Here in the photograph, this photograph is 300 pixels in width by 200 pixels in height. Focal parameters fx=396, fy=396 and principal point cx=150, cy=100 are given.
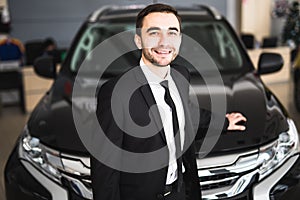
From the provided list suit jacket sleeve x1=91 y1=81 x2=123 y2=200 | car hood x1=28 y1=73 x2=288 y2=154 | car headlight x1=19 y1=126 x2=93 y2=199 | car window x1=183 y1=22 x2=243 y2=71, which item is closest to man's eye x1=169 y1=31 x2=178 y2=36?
suit jacket sleeve x1=91 y1=81 x2=123 y2=200

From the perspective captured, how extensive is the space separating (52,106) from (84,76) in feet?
1.30

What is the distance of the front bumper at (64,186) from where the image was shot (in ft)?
5.29

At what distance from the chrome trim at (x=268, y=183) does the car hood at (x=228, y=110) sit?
0.14 metres

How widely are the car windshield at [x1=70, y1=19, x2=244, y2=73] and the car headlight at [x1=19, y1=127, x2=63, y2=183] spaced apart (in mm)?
961

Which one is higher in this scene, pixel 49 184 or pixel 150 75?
pixel 150 75

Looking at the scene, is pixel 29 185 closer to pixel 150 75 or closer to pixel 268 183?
pixel 150 75

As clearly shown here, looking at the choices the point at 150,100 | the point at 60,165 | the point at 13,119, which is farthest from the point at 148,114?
the point at 13,119

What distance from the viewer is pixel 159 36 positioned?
3.84ft

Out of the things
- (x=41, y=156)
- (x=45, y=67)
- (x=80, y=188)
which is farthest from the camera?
(x=45, y=67)

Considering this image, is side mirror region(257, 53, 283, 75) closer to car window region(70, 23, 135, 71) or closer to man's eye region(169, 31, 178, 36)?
car window region(70, 23, 135, 71)

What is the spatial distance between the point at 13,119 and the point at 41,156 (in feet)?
11.0

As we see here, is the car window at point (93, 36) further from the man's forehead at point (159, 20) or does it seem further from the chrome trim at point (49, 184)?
the man's forehead at point (159, 20)

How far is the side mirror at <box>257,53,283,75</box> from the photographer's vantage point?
2.61 m

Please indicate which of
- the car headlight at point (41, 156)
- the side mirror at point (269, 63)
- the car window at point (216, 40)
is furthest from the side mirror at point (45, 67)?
the side mirror at point (269, 63)
